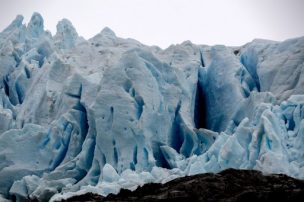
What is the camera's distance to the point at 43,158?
858 inches

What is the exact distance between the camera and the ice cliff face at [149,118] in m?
17.5

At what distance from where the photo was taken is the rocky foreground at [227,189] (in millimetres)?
10617

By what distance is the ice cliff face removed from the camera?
1748 cm

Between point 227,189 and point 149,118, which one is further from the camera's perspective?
point 149,118

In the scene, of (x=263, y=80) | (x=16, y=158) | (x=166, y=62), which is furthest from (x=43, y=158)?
(x=263, y=80)

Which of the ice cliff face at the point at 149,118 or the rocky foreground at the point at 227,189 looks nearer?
the rocky foreground at the point at 227,189

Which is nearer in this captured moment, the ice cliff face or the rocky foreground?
the rocky foreground

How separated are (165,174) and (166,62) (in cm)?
634

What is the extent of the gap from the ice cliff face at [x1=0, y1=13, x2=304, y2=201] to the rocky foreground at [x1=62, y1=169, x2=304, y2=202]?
381 cm

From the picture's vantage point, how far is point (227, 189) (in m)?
11.4

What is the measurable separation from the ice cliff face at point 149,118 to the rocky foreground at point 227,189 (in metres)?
3.81

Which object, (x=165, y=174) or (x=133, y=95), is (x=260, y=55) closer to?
(x=133, y=95)

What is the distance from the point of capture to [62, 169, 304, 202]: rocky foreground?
1062 cm

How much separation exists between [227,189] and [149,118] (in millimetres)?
9169
